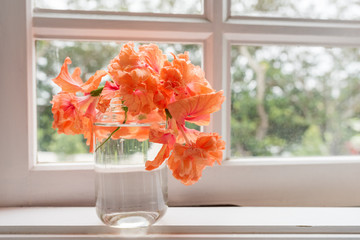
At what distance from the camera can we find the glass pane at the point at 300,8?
86 cm

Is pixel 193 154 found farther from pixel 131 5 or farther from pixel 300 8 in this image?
pixel 300 8

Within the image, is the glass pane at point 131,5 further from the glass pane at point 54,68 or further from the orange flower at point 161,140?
the orange flower at point 161,140

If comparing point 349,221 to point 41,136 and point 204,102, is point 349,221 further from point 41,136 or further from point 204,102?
point 41,136

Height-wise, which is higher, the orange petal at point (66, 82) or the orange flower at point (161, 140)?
the orange petal at point (66, 82)

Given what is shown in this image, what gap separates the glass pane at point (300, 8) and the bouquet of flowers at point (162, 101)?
1.27 ft

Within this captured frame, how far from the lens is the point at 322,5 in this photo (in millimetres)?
884

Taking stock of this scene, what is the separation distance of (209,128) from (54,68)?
0.41m

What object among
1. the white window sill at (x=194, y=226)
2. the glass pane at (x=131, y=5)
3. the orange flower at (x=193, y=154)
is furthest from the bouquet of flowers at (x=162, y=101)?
the glass pane at (x=131, y=5)

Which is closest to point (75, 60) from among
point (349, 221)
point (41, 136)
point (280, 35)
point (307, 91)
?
point (41, 136)

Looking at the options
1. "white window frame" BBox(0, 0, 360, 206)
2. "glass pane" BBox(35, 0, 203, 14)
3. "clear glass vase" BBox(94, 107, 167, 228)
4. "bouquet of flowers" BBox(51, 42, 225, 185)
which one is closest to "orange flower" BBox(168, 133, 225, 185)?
"bouquet of flowers" BBox(51, 42, 225, 185)

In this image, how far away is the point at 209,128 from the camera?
0.82 meters

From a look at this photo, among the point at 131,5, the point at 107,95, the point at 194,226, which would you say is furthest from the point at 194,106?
the point at 131,5

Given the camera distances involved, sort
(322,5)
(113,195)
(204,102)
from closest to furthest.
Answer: (204,102)
(113,195)
(322,5)

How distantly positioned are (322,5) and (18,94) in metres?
0.81
